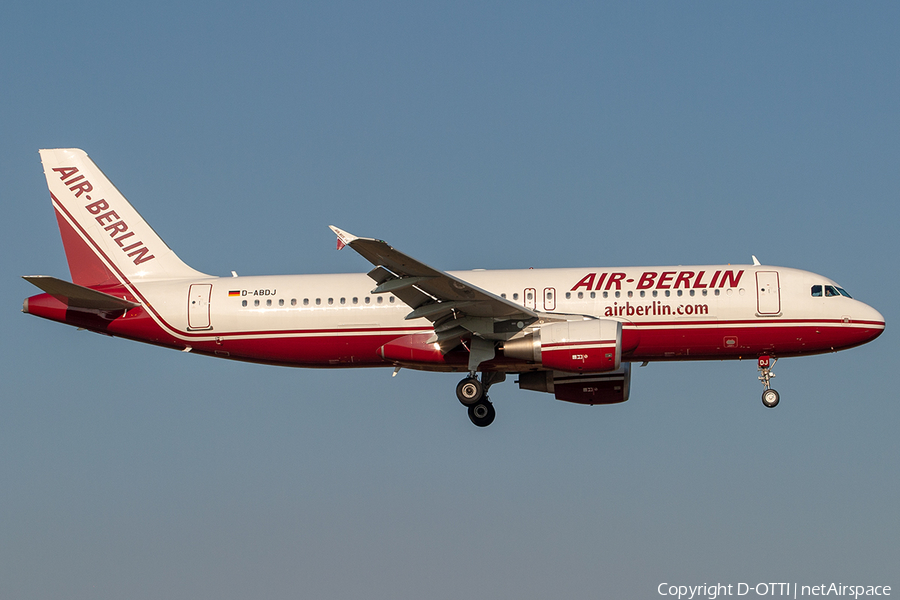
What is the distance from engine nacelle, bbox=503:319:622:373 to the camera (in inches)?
1384

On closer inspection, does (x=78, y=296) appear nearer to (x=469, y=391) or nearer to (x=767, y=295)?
(x=469, y=391)

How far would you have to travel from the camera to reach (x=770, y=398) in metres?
37.7

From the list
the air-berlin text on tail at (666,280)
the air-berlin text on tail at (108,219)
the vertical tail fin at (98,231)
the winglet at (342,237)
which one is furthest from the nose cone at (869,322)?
the air-berlin text on tail at (108,219)

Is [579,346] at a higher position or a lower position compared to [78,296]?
lower

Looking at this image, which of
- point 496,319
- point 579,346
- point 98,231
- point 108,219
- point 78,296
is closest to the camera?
point 579,346

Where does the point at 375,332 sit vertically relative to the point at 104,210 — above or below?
below

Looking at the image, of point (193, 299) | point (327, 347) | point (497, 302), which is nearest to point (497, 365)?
point (497, 302)

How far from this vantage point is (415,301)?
36000mm

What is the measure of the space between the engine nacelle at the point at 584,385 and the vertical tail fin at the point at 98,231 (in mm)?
12724

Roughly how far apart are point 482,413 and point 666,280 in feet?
25.4

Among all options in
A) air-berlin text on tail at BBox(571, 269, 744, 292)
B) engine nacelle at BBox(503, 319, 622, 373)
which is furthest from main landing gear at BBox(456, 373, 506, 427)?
air-berlin text on tail at BBox(571, 269, 744, 292)

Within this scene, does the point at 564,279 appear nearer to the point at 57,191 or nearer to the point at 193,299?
the point at 193,299

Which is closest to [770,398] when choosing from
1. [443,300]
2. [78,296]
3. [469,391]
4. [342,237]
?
[469,391]

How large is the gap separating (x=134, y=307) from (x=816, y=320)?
23.1 metres
